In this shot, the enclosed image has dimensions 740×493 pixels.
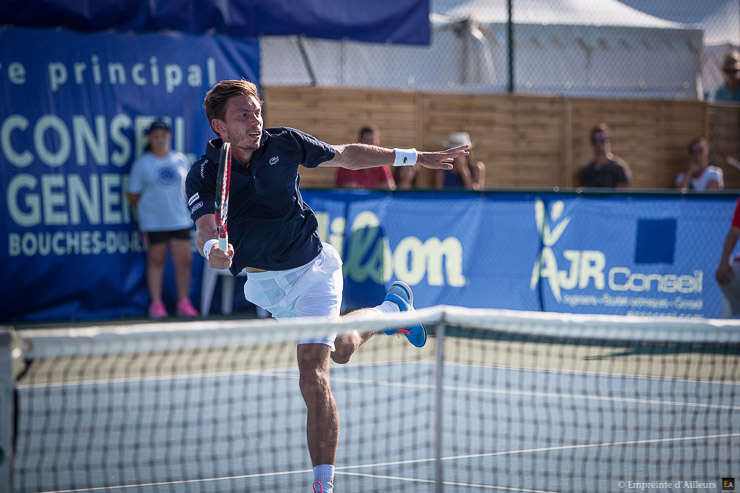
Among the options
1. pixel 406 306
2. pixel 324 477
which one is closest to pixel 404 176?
pixel 406 306

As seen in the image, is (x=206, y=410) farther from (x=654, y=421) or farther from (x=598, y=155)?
(x=598, y=155)

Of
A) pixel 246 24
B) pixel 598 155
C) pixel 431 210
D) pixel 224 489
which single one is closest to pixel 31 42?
pixel 246 24

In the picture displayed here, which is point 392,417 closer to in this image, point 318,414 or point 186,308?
point 318,414

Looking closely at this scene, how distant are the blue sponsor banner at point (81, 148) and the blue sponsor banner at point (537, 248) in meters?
2.40

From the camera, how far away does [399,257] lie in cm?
963

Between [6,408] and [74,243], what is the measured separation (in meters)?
7.88

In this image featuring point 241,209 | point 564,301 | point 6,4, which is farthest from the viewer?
point 6,4

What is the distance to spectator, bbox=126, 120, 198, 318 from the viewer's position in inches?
409

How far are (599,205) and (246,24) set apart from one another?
4.74 m

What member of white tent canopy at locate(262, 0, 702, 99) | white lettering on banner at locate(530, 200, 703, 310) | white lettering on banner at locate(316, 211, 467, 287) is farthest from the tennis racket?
white tent canopy at locate(262, 0, 702, 99)

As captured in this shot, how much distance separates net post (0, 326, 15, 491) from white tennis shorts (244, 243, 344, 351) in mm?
1715

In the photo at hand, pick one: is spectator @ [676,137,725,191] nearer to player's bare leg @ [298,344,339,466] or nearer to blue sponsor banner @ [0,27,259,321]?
blue sponsor banner @ [0,27,259,321]

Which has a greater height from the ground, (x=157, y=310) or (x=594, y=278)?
(x=594, y=278)

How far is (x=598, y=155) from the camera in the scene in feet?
38.4
